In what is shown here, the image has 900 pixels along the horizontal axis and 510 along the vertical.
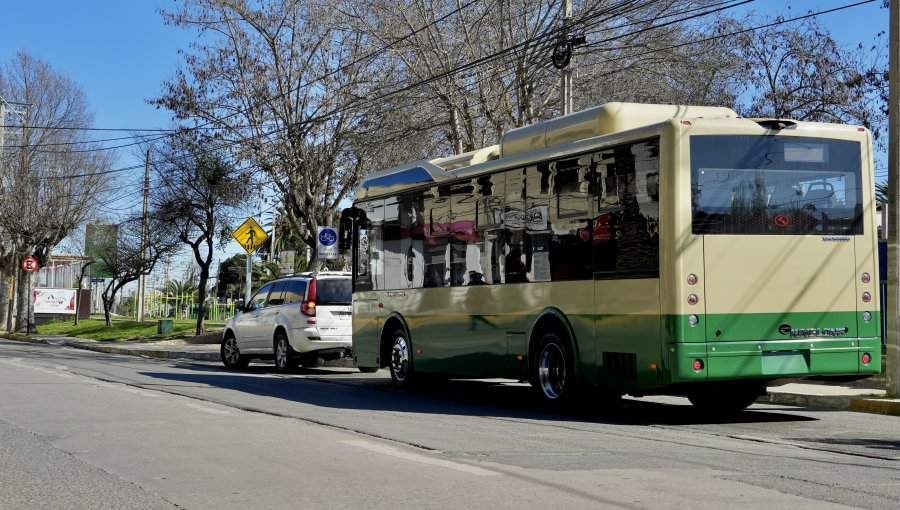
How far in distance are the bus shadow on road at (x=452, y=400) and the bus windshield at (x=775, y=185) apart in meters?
2.36

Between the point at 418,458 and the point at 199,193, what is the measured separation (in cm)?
3212

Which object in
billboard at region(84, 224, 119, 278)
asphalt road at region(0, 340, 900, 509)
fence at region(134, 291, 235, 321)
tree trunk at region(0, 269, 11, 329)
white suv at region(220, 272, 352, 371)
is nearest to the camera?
asphalt road at region(0, 340, 900, 509)

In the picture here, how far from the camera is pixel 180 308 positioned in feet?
270

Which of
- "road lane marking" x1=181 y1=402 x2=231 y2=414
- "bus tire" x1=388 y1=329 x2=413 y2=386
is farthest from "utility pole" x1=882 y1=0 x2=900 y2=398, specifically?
"road lane marking" x1=181 y1=402 x2=231 y2=414

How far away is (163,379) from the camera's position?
18.5 meters

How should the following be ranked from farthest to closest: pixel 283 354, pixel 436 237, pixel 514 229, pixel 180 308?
1. pixel 180 308
2. pixel 283 354
3. pixel 436 237
4. pixel 514 229

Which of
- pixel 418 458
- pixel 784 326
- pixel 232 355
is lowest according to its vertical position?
pixel 418 458

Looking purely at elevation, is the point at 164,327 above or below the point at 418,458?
above

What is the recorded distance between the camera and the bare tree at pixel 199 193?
37344mm

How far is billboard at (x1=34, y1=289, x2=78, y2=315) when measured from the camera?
63.6 meters

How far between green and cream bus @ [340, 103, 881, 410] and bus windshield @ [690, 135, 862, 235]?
15mm

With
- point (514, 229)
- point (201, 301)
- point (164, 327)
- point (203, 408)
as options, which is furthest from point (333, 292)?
point (164, 327)

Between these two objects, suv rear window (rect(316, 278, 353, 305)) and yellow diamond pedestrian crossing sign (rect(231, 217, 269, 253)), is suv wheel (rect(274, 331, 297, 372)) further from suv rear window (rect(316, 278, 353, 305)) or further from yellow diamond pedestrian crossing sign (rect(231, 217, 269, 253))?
yellow diamond pedestrian crossing sign (rect(231, 217, 269, 253))

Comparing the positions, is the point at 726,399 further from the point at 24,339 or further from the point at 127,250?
the point at 127,250
